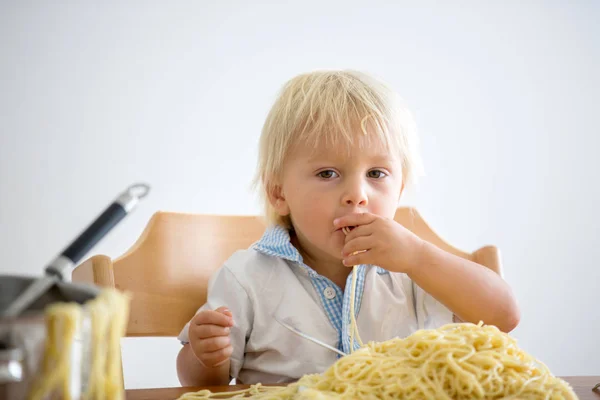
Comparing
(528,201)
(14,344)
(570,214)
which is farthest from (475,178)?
(14,344)

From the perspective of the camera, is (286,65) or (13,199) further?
(286,65)

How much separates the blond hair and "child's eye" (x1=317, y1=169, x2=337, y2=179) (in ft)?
0.13

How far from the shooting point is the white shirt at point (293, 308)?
37.0 inches

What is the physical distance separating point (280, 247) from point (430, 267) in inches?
9.4

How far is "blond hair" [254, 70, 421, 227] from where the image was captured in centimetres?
98

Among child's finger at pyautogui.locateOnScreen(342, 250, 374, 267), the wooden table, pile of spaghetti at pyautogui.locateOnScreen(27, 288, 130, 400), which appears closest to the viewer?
pile of spaghetti at pyautogui.locateOnScreen(27, 288, 130, 400)

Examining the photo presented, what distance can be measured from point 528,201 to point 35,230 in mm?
1601

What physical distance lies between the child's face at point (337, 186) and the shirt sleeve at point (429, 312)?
139 millimetres

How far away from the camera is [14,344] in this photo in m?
0.31

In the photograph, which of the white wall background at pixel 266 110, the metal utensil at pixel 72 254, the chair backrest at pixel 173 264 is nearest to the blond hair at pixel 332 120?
the chair backrest at pixel 173 264

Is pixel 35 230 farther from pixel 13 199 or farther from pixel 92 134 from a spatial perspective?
pixel 92 134

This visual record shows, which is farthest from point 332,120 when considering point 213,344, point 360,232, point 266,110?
point 266,110

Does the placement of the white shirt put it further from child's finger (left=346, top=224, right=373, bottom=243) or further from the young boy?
child's finger (left=346, top=224, right=373, bottom=243)

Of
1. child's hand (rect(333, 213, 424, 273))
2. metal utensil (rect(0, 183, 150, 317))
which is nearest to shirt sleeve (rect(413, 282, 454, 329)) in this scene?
child's hand (rect(333, 213, 424, 273))
